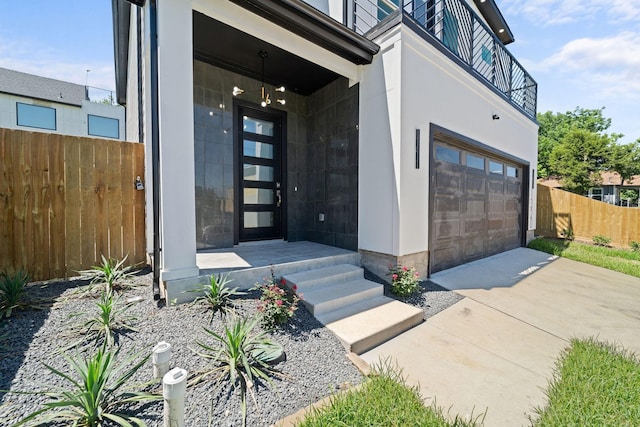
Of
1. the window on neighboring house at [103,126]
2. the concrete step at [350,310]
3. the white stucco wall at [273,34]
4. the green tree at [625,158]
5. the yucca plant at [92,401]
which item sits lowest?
the concrete step at [350,310]

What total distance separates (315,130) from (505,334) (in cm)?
474

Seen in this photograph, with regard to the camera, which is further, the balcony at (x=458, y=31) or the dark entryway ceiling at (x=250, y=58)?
the balcony at (x=458, y=31)

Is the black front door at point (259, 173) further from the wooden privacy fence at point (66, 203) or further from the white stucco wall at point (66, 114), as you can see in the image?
the white stucco wall at point (66, 114)

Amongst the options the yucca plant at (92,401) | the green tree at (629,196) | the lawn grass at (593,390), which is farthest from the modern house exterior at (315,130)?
the green tree at (629,196)

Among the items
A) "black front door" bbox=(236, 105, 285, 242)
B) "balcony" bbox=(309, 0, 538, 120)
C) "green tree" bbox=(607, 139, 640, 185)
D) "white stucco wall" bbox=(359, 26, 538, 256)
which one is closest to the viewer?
"white stucco wall" bbox=(359, 26, 538, 256)

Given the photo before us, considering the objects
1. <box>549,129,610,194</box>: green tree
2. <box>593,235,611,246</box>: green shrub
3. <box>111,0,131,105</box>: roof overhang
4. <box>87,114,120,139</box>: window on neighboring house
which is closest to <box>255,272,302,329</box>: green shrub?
<box>111,0,131,105</box>: roof overhang

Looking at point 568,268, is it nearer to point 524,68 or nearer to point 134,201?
point 524,68

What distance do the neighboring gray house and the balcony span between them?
17391mm

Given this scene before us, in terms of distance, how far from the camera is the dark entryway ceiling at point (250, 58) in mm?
3887

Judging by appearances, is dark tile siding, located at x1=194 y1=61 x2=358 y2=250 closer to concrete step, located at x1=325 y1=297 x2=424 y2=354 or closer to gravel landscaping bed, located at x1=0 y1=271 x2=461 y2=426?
concrete step, located at x1=325 y1=297 x2=424 y2=354

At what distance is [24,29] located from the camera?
11.9 metres

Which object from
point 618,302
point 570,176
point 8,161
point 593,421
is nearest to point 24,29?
point 8,161

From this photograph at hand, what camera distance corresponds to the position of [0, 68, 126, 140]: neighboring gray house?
14.1 meters

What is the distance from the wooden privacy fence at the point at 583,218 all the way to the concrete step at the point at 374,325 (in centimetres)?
997
